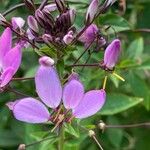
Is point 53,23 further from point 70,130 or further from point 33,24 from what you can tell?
point 70,130

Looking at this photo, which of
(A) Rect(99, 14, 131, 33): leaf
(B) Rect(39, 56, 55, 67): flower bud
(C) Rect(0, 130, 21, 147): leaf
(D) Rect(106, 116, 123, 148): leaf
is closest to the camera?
(B) Rect(39, 56, 55, 67): flower bud

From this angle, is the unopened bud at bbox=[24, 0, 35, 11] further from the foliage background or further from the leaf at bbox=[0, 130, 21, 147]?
the leaf at bbox=[0, 130, 21, 147]

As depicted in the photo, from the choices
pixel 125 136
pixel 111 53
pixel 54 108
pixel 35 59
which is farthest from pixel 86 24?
pixel 125 136

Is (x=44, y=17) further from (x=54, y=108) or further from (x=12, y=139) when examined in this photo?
(x=12, y=139)

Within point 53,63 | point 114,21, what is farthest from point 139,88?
point 53,63

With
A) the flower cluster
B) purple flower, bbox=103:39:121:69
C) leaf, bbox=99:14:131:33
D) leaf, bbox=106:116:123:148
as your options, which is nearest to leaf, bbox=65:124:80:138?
the flower cluster

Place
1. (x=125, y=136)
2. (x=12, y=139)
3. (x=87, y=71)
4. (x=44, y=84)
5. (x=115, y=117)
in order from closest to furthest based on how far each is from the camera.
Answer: (x=44, y=84), (x=87, y=71), (x=12, y=139), (x=115, y=117), (x=125, y=136)
